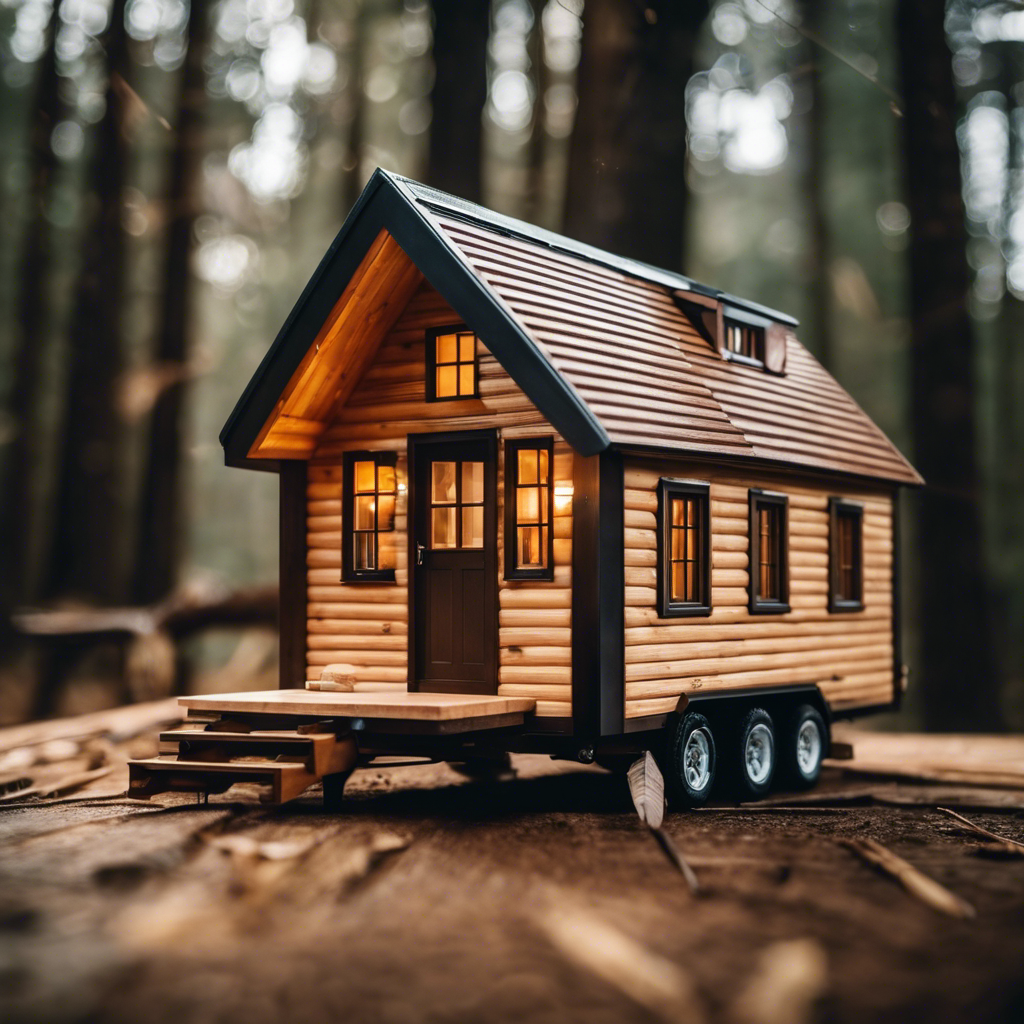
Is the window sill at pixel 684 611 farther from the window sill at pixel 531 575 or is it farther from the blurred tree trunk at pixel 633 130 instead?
the blurred tree trunk at pixel 633 130

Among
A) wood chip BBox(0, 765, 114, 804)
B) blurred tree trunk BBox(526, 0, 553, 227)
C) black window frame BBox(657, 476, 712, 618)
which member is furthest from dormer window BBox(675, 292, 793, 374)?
blurred tree trunk BBox(526, 0, 553, 227)

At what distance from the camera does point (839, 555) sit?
47.9ft

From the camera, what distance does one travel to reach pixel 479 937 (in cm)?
692

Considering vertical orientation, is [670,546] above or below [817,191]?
below

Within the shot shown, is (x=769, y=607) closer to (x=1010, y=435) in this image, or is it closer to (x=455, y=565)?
(x=455, y=565)

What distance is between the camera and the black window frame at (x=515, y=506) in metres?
10.8

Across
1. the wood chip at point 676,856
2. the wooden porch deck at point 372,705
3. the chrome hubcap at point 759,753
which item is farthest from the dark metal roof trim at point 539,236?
the wood chip at point 676,856

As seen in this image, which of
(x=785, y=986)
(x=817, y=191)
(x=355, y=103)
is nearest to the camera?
(x=785, y=986)

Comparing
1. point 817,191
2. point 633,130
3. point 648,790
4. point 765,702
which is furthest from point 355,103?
point 648,790

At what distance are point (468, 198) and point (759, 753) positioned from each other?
10.7 metres

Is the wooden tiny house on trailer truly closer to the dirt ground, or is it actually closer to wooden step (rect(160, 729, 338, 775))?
wooden step (rect(160, 729, 338, 775))

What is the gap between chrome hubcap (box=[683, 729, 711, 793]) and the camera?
448 inches

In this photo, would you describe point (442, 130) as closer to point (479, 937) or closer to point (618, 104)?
point (618, 104)

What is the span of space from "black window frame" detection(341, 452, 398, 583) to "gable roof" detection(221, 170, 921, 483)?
0.53 m
